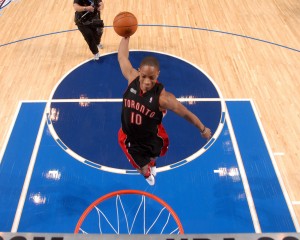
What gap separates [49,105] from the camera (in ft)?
19.8

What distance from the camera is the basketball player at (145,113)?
130 inches

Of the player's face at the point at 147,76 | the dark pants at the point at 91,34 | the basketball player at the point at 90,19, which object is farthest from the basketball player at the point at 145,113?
the dark pants at the point at 91,34

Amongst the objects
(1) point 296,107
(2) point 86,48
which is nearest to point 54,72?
(2) point 86,48

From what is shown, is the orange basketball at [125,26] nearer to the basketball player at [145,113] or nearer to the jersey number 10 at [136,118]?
the basketball player at [145,113]

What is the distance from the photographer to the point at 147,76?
3195mm

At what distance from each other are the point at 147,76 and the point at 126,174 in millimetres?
2204

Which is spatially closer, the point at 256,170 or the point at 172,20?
the point at 256,170

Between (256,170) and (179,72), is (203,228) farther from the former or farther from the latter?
(179,72)

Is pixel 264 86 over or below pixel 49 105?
below

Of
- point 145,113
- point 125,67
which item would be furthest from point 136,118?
point 125,67

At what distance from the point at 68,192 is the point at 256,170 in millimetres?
3178

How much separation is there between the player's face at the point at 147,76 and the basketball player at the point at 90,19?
3.63m

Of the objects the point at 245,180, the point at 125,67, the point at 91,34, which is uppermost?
the point at 125,67

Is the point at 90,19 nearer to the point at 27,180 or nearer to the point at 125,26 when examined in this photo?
the point at 125,26
